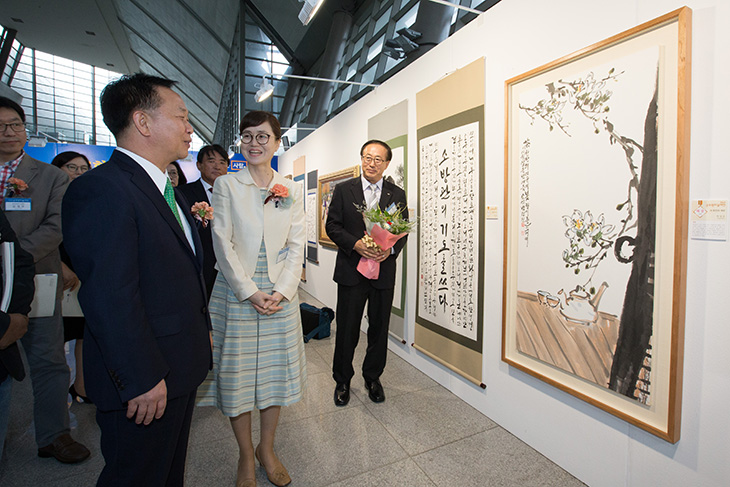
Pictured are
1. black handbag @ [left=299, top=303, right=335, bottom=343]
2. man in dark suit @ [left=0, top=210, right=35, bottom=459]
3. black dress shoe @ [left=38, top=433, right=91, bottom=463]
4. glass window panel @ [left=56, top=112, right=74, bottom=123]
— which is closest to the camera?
man in dark suit @ [left=0, top=210, right=35, bottom=459]

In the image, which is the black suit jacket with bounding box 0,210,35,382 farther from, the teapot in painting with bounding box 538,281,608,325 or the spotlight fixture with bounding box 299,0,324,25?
the spotlight fixture with bounding box 299,0,324,25

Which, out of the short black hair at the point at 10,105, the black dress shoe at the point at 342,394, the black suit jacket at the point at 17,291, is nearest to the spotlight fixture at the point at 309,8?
the short black hair at the point at 10,105

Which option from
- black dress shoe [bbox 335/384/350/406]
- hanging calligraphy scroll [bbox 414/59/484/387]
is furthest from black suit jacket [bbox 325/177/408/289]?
black dress shoe [bbox 335/384/350/406]

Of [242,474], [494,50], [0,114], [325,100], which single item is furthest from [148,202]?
[325,100]

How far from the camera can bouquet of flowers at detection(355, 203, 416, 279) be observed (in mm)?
2225

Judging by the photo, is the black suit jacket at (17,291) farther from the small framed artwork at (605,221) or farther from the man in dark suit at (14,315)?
the small framed artwork at (605,221)

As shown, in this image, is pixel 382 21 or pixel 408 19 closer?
pixel 408 19

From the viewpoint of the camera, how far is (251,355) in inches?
63.4

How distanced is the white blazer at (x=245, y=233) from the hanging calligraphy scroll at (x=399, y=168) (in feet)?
5.62

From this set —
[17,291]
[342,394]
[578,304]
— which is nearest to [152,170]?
[17,291]

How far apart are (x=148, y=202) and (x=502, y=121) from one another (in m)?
1.99

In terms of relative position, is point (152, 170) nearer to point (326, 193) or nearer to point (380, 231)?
point (380, 231)

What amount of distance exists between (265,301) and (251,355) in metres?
0.27

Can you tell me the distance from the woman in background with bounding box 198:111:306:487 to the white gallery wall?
1.29 meters
